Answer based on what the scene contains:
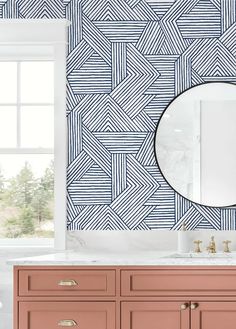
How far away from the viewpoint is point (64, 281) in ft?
11.1

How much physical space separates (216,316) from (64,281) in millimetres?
897

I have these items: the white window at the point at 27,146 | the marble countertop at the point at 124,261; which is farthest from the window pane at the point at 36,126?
the marble countertop at the point at 124,261

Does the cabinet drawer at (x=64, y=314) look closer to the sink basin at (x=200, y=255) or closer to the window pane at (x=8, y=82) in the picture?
the sink basin at (x=200, y=255)

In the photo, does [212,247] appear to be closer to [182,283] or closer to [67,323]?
[182,283]

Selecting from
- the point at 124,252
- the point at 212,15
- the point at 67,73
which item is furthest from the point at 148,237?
the point at 212,15

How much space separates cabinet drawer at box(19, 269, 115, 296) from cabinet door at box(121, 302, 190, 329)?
184 millimetres

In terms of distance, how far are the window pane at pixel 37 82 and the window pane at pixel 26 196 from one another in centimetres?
42

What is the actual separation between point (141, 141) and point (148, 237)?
2.18 ft

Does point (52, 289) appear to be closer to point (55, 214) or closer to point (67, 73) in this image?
point (55, 214)

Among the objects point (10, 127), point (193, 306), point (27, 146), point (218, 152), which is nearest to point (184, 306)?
point (193, 306)

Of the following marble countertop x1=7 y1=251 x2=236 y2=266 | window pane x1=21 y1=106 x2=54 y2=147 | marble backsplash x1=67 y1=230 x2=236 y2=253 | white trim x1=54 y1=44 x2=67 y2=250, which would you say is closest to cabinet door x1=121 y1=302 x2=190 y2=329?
marble countertop x1=7 y1=251 x2=236 y2=266

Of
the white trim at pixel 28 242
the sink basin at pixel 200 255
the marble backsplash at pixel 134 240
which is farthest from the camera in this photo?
the white trim at pixel 28 242

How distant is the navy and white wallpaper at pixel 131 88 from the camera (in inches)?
159

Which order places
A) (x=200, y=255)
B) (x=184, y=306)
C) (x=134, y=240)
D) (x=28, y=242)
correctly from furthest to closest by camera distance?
(x=28, y=242) → (x=134, y=240) → (x=200, y=255) → (x=184, y=306)
